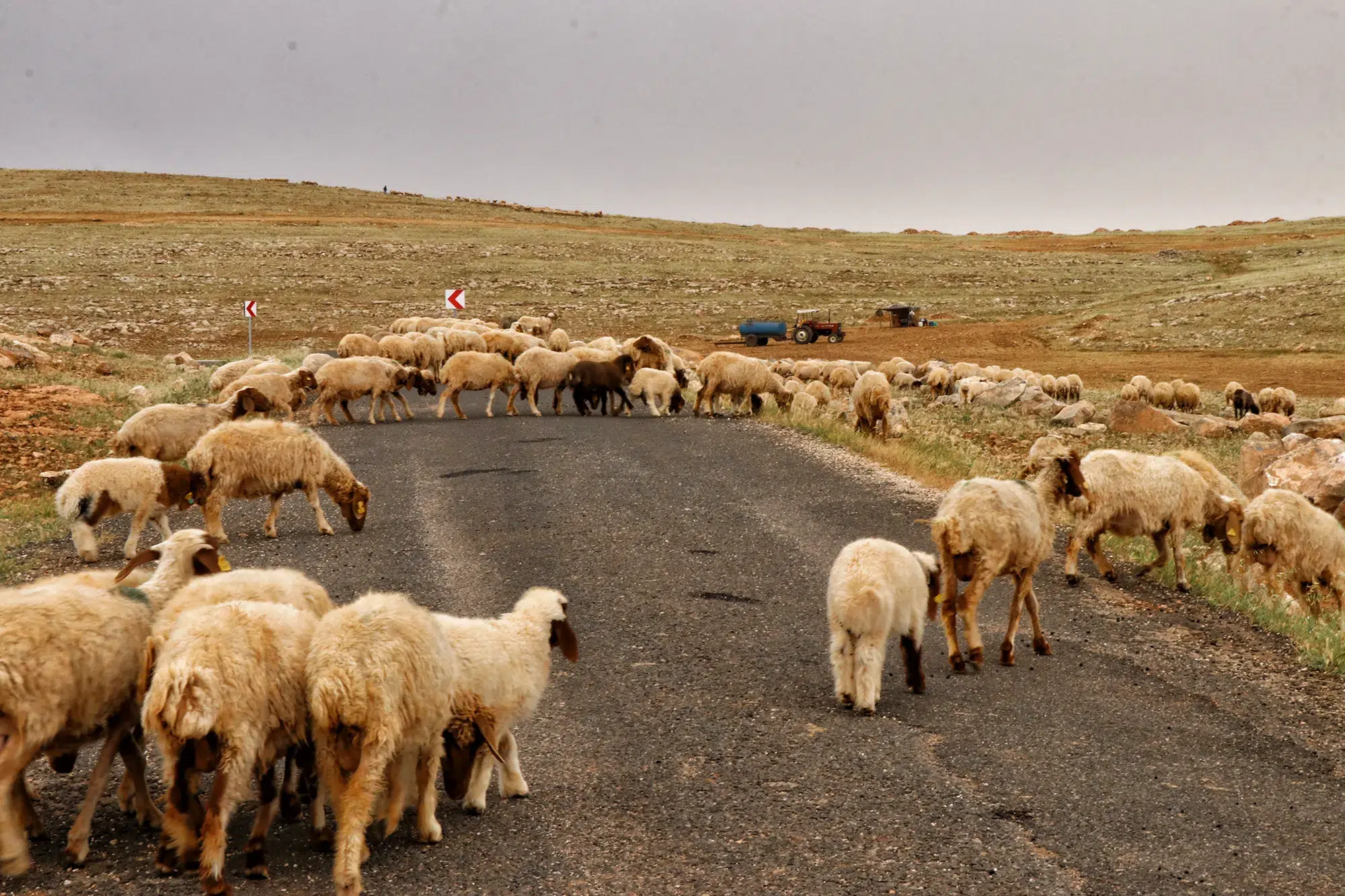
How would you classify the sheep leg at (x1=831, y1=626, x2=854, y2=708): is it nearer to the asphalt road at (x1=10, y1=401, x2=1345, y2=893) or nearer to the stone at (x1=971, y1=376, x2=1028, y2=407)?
the asphalt road at (x1=10, y1=401, x2=1345, y2=893)

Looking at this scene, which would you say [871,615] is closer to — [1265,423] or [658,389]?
[658,389]

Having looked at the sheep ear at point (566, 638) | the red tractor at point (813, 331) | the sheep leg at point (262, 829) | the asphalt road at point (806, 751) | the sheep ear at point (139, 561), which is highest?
the sheep ear at point (139, 561)

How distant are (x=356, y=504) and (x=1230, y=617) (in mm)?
9393

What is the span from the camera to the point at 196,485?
12500mm

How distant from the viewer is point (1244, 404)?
3222cm

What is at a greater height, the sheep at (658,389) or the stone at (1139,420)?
the sheep at (658,389)

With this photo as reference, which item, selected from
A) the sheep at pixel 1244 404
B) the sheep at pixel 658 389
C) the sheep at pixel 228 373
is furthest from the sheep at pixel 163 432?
the sheep at pixel 1244 404

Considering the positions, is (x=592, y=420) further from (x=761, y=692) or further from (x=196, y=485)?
(x=761, y=692)

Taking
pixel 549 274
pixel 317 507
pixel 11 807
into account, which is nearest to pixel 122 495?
pixel 317 507

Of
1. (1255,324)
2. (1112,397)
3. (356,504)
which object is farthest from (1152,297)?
(356,504)

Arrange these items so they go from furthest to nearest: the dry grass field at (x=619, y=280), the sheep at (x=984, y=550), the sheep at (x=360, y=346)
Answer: the dry grass field at (x=619, y=280) → the sheep at (x=360, y=346) → the sheep at (x=984, y=550)

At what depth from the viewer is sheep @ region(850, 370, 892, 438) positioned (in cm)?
2072

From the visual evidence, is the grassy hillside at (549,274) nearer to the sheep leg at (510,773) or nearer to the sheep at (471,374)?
the sheep at (471,374)

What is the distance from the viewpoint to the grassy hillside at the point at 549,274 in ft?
186
